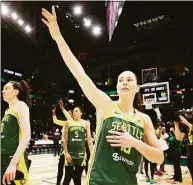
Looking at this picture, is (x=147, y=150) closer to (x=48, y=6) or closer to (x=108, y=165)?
(x=108, y=165)

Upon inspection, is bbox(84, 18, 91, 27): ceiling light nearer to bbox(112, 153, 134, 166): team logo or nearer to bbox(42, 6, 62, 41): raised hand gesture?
bbox(42, 6, 62, 41): raised hand gesture

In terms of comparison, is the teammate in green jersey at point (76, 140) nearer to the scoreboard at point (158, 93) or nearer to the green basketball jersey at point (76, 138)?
the green basketball jersey at point (76, 138)

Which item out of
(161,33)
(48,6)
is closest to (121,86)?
(48,6)

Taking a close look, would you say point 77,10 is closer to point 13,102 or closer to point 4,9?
point 4,9

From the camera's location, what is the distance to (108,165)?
2068mm

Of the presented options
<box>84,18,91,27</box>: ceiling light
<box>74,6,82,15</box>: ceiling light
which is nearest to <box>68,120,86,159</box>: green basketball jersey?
<box>74,6,82,15</box>: ceiling light

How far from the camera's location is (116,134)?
2.01m

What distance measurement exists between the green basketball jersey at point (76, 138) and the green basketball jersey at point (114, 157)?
350cm

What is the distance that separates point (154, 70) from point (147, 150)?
1273 centimetres

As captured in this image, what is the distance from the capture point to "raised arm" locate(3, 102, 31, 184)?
120 inches

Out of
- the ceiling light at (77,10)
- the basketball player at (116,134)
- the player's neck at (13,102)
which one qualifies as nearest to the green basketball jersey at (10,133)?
the player's neck at (13,102)

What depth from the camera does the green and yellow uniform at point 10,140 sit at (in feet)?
10.6

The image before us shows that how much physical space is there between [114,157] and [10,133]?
166cm

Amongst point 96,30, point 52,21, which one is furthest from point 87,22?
point 52,21
